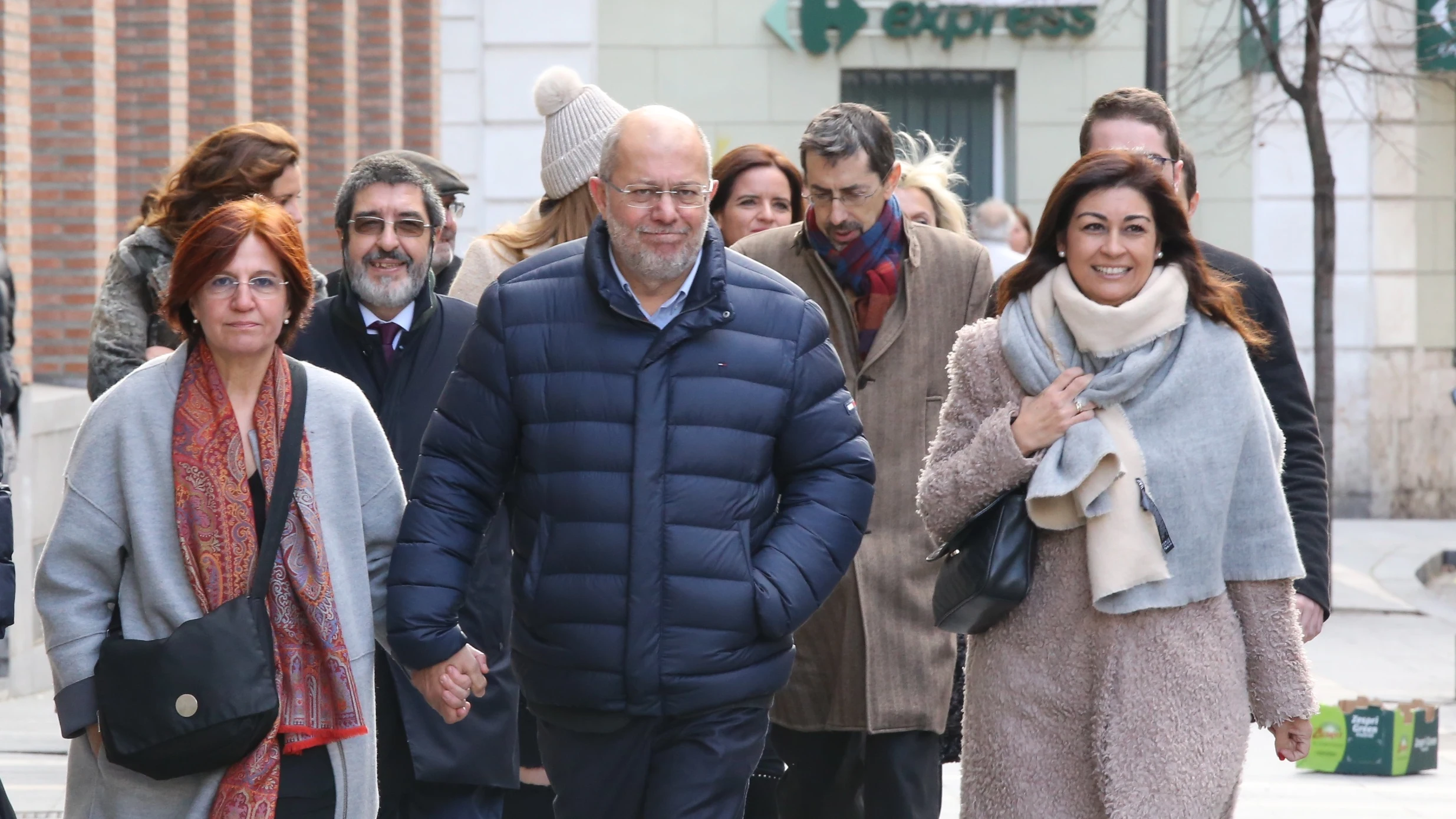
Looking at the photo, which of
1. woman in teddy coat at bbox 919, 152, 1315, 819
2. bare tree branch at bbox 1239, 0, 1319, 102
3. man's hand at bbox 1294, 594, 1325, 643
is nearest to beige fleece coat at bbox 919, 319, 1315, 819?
woman in teddy coat at bbox 919, 152, 1315, 819

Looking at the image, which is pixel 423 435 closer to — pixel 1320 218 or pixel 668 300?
pixel 668 300

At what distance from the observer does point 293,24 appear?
48.7ft

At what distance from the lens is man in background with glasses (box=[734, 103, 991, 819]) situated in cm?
552

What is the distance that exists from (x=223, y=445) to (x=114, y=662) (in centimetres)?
47

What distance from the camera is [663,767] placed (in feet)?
14.6

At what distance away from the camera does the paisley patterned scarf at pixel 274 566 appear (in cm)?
413

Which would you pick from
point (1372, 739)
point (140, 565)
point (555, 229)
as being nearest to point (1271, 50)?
point (1372, 739)

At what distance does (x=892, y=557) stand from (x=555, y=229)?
1.55 m

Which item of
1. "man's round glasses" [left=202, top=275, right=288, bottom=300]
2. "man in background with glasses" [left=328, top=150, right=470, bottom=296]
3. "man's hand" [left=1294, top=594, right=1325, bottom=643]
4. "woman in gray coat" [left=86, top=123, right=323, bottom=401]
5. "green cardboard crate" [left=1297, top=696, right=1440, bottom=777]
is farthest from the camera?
"green cardboard crate" [left=1297, top=696, right=1440, bottom=777]

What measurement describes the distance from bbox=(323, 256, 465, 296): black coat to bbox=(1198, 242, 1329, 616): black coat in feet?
8.31

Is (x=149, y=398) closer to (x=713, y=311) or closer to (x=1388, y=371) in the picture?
(x=713, y=311)

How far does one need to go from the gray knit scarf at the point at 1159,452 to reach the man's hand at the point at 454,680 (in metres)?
1.23

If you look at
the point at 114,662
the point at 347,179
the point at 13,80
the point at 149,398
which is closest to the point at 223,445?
the point at 149,398

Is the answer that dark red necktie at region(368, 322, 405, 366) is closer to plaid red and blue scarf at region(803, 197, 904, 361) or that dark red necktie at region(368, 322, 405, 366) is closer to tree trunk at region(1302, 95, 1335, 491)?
plaid red and blue scarf at region(803, 197, 904, 361)
